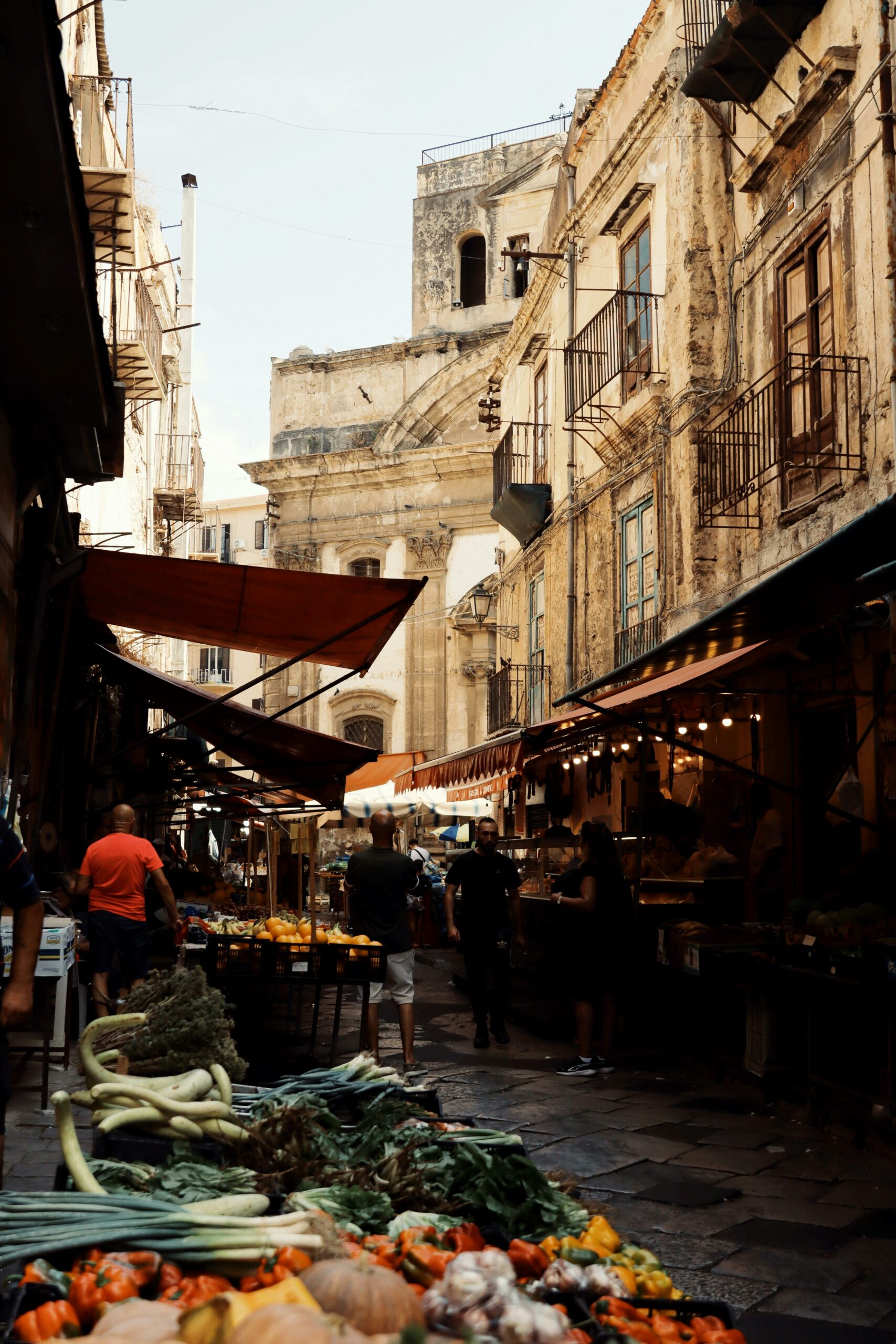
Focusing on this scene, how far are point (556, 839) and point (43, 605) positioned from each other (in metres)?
11.2

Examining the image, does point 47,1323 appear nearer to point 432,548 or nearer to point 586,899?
point 586,899

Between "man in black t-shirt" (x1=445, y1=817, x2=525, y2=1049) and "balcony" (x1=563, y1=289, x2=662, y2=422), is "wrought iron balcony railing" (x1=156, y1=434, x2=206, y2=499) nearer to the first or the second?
"balcony" (x1=563, y1=289, x2=662, y2=422)

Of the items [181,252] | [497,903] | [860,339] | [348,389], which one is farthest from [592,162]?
[181,252]

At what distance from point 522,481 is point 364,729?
14.3 metres

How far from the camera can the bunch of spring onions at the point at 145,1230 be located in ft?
8.95

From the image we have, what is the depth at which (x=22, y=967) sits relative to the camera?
12.6ft

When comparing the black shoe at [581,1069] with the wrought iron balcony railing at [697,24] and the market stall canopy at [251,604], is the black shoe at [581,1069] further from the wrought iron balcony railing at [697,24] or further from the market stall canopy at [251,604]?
the wrought iron balcony railing at [697,24]

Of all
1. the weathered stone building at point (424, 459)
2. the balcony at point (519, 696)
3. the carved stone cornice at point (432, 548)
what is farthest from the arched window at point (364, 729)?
the balcony at point (519, 696)

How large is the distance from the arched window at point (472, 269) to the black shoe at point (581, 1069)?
30.9 m

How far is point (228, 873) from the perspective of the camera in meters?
28.5

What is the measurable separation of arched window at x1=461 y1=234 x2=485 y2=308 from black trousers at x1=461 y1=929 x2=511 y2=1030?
96.7 ft

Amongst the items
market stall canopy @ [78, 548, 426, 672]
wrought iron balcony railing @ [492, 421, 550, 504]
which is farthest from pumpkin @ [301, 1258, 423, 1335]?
wrought iron balcony railing @ [492, 421, 550, 504]

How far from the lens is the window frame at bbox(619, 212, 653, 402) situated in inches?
576

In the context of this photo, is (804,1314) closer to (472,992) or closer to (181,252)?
(472,992)
